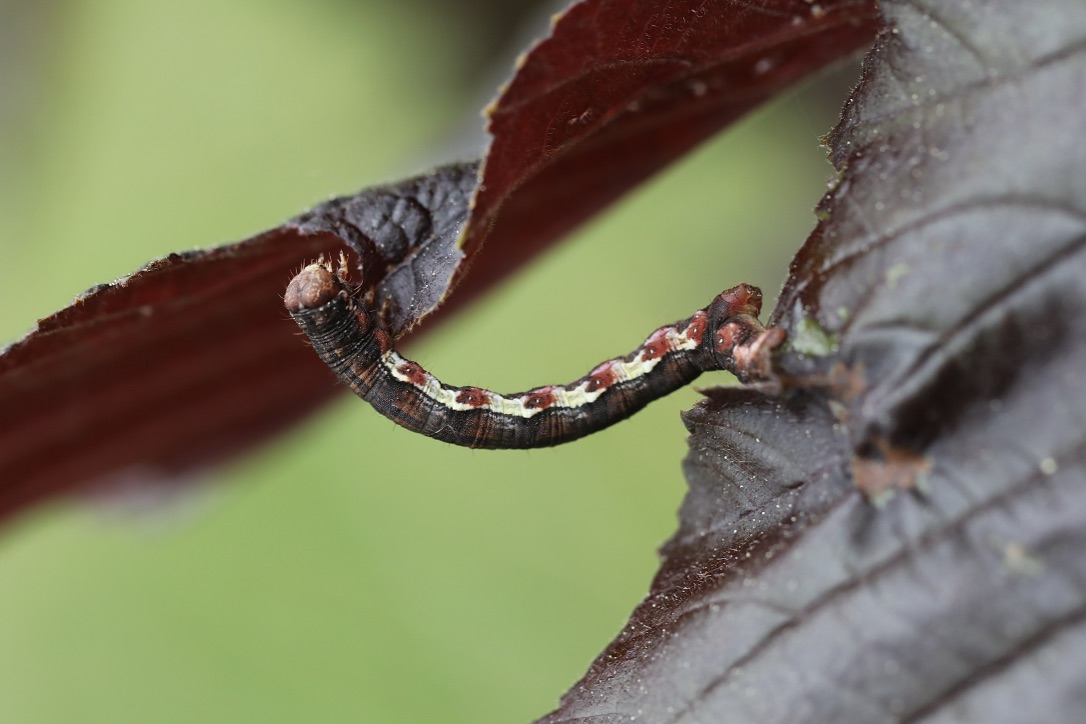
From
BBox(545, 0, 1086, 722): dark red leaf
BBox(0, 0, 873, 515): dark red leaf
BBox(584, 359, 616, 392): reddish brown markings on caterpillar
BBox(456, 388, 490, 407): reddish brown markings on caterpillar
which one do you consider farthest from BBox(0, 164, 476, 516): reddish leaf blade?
BBox(545, 0, 1086, 722): dark red leaf

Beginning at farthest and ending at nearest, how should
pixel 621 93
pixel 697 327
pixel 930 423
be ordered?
pixel 697 327 < pixel 621 93 < pixel 930 423

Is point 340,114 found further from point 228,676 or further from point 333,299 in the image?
point 333,299

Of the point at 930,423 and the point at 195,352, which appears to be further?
the point at 195,352

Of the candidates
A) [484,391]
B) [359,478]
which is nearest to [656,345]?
[484,391]

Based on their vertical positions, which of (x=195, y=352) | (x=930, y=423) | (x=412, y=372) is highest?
(x=195, y=352)

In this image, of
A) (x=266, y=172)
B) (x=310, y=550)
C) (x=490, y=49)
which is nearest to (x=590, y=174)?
(x=310, y=550)

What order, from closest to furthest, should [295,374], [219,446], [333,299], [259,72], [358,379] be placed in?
[333,299] → [358,379] → [295,374] → [219,446] → [259,72]

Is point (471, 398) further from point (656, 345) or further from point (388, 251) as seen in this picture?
point (388, 251)

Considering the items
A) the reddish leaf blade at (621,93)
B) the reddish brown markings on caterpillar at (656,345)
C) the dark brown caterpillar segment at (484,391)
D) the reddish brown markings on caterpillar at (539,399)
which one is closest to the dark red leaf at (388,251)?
the reddish leaf blade at (621,93)
